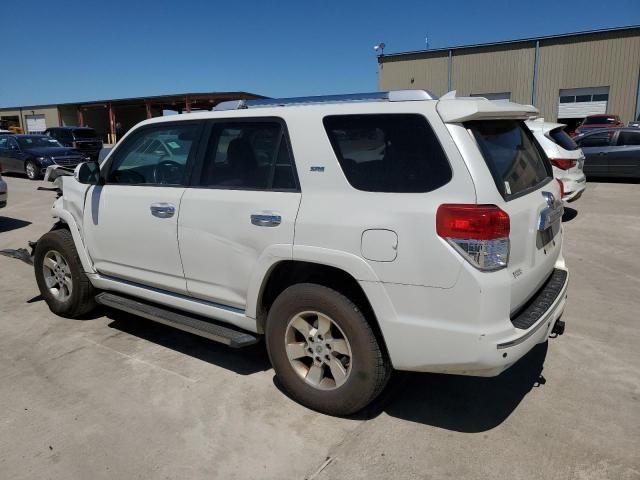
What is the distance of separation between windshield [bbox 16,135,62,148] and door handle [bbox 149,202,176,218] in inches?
661

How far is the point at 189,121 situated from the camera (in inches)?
150

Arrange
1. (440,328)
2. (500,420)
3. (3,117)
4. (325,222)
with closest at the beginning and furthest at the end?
1. (440,328)
2. (325,222)
3. (500,420)
4. (3,117)

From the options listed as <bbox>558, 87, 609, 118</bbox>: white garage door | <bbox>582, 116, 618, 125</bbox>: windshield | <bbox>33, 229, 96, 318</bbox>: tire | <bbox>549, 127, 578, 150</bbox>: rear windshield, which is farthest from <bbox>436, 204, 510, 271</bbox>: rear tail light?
<bbox>558, 87, 609, 118</bbox>: white garage door

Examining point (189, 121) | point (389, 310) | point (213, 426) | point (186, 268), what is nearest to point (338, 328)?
point (389, 310)

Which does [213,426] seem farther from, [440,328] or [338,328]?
[440,328]

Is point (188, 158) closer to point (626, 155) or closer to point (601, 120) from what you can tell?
point (626, 155)

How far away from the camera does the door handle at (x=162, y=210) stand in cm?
366

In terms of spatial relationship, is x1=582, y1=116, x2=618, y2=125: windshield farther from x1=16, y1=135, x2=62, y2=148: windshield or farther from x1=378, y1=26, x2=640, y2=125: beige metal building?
x1=16, y1=135, x2=62, y2=148: windshield

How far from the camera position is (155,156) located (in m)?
4.20

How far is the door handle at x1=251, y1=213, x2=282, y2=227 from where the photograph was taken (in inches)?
123

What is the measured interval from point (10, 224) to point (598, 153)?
1434 cm

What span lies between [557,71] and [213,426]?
117 feet

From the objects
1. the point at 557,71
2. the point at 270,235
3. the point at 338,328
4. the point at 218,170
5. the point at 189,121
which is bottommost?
the point at 338,328

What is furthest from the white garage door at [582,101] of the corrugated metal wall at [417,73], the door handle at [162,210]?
the door handle at [162,210]
